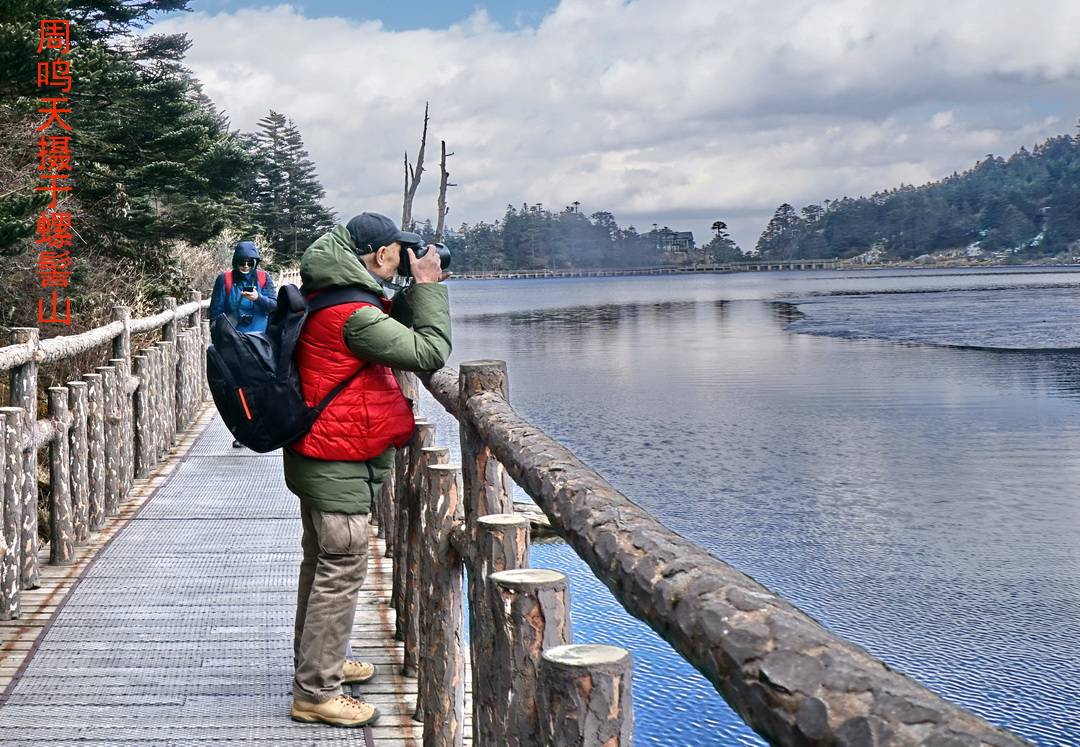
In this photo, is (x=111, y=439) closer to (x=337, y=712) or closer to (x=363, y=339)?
(x=337, y=712)

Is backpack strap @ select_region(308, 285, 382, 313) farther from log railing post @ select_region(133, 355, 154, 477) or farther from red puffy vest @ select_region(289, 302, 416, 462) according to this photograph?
log railing post @ select_region(133, 355, 154, 477)

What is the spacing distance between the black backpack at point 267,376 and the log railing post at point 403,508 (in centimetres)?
90

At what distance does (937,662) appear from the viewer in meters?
10.2

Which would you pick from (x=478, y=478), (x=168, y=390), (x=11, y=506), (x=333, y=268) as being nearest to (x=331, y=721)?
(x=478, y=478)

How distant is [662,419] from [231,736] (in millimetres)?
20282

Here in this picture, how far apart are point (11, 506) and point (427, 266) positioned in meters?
2.80

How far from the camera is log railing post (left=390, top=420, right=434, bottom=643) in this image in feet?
16.9

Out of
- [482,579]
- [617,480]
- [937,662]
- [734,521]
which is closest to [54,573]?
[482,579]

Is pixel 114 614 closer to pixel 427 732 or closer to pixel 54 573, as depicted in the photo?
pixel 54 573

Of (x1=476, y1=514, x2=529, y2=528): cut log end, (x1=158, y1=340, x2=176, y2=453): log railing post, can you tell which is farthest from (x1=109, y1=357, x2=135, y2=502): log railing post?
(x1=476, y1=514, x2=529, y2=528): cut log end

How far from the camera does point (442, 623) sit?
4.17 m

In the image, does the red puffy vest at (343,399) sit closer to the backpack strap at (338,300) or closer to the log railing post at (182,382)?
the backpack strap at (338,300)

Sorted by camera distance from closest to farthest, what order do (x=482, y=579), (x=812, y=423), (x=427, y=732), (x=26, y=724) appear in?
(x=482, y=579), (x=427, y=732), (x=26, y=724), (x=812, y=423)

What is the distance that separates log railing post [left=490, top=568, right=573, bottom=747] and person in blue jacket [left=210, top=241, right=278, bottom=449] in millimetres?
7194
